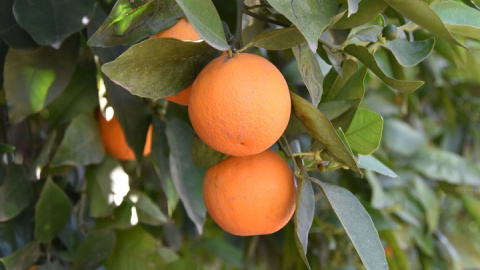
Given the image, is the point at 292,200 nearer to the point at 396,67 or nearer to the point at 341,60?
the point at 341,60

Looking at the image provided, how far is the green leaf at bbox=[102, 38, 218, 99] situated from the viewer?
53cm

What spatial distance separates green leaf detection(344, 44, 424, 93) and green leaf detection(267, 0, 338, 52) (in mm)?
93

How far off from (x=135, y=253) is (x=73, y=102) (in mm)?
260

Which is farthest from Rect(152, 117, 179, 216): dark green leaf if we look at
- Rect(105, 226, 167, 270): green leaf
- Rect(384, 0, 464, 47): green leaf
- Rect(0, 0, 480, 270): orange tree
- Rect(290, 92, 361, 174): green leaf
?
Rect(384, 0, 464, 47): green leaf

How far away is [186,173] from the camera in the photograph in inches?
31.4

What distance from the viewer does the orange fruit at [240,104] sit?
0.53 meters

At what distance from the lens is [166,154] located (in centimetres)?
86

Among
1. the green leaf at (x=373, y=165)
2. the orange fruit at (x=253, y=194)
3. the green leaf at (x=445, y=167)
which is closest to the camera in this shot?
the orange fruit at (x=253, y=194)

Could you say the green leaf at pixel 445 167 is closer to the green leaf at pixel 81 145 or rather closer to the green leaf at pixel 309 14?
the green leaf at pixel 81 145

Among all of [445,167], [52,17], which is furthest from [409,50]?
[445,167]

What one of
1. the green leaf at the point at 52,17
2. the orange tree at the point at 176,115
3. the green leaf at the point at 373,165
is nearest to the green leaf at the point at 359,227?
the orange tree at the point at 176,115

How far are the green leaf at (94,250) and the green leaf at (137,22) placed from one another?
354 millimetres

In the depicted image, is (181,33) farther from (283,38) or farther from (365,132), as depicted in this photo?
(365,132)

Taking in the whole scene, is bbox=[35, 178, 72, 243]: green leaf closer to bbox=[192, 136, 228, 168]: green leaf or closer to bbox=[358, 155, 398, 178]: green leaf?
bbox=[192, 136, 228, 168]: green leaf
